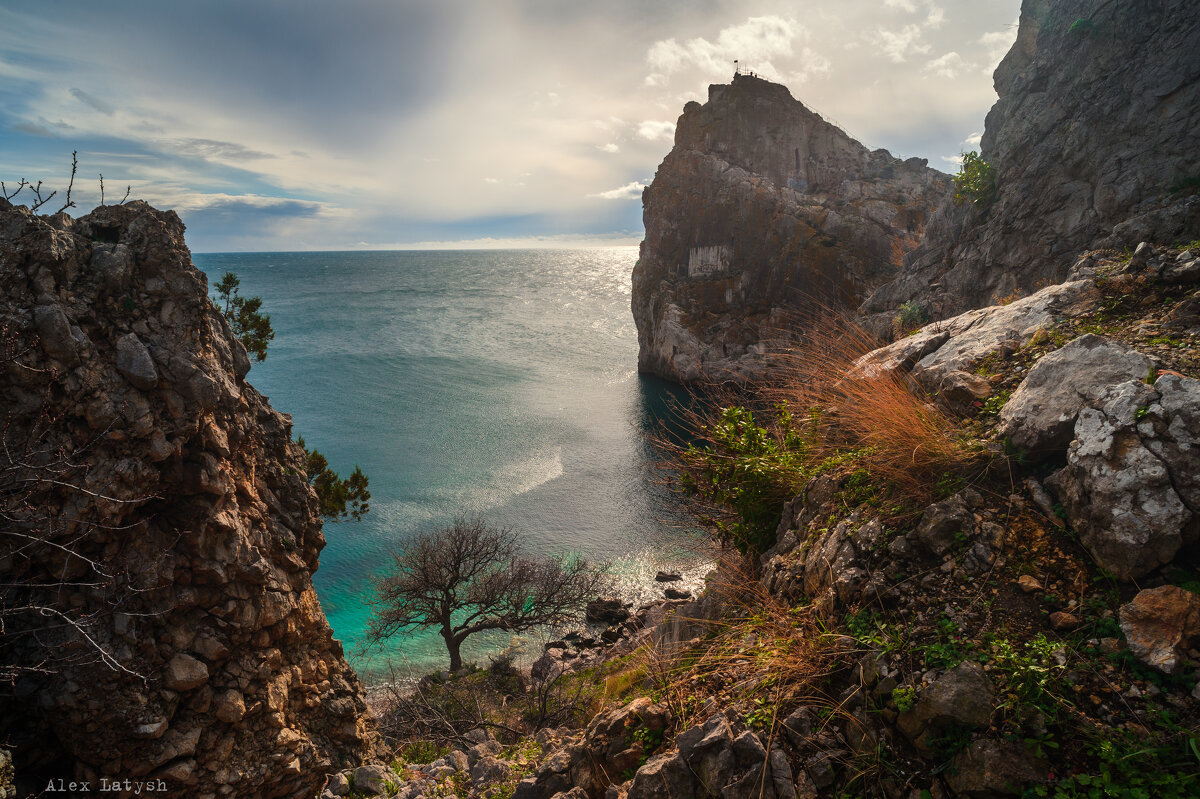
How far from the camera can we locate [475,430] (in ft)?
119

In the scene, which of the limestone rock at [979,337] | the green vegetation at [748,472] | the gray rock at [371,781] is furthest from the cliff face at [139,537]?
the limestone rock at [979,337]

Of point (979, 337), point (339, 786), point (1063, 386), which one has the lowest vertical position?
point (339, 786)

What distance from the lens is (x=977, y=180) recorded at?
21391 mm

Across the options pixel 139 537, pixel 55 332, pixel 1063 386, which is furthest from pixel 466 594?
pixel 1063 386

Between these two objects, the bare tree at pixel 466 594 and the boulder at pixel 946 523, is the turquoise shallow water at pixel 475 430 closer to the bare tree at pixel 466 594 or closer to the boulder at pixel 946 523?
the bare tree at pixel 466 594

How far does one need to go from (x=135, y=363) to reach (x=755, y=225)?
45957 mm

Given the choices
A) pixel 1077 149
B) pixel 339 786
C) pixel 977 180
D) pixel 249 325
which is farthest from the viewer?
pixel 977 180

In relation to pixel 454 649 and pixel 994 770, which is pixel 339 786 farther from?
pixel 454 649

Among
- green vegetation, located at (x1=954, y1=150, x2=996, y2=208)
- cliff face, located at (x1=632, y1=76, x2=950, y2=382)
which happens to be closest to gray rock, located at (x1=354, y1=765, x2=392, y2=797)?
green vegetation, located at (x1=954, y1=150, x2=996, y2=208)

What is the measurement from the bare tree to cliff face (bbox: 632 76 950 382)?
74.1ft

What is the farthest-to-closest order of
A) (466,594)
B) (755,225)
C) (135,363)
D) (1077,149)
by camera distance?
1. (755,225)
2. (1077,149)
3. (466,594)
4. (135,363)

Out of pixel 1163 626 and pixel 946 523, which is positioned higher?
pixel 946 523

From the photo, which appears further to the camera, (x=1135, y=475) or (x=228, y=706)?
(x=228, y=706)

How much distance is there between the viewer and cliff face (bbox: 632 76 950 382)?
133 feet
